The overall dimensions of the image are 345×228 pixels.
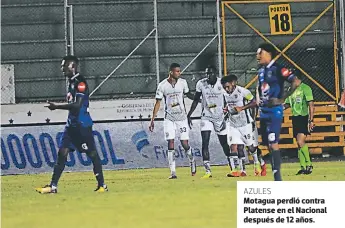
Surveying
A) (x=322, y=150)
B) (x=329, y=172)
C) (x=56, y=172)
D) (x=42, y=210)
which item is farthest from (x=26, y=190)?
(x=322, y=150)

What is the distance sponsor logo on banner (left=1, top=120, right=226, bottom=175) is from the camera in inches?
476

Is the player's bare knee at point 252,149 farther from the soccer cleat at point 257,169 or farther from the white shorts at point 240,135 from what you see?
the soccer cleat at point 257,169

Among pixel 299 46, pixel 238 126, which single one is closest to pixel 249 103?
pixel 238 126

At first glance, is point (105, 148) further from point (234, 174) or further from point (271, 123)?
point (271, 123)

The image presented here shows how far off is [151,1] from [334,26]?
2143 mm

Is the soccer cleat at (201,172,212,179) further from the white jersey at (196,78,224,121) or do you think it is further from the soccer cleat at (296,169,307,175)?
the soccer cleat at (296,169,307,175)

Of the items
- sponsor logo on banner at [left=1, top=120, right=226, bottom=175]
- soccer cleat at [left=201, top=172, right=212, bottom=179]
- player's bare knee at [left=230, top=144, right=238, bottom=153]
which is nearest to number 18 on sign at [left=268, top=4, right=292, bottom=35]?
sponsor logo on banner at [left=1, top=120, right=226, bottom=175]

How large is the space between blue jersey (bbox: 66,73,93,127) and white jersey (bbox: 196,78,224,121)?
96.5 inches

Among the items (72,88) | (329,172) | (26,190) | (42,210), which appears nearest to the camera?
(42,210)

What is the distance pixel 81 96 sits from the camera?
30.4 feet

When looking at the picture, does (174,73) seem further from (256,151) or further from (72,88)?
(72,88)

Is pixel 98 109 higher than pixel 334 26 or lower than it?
lower

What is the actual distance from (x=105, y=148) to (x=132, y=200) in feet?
11.4

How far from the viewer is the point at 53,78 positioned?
12367 mm
